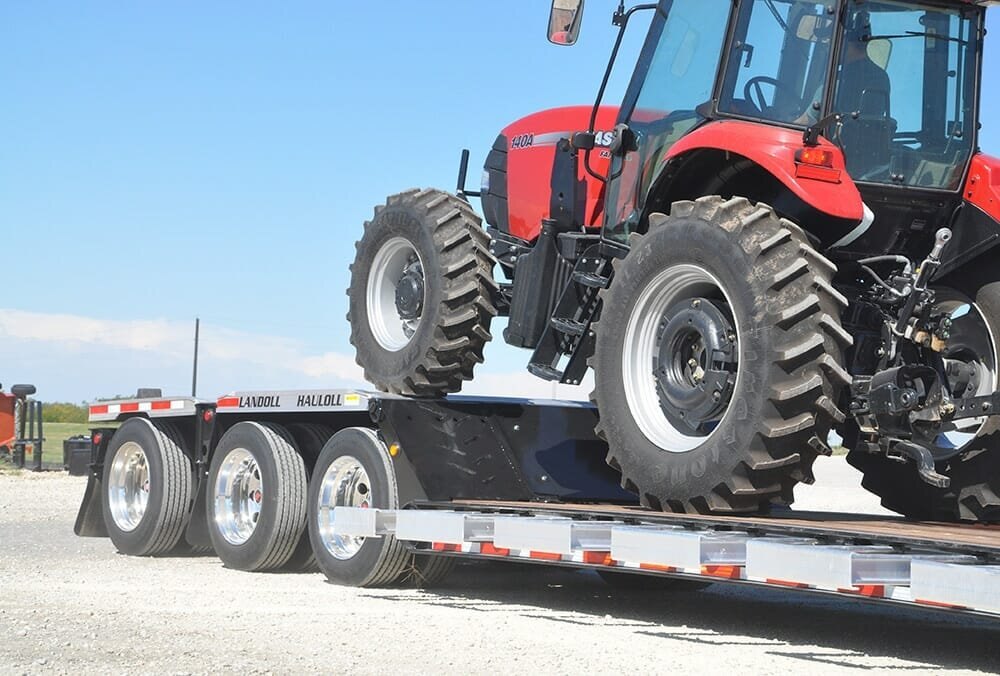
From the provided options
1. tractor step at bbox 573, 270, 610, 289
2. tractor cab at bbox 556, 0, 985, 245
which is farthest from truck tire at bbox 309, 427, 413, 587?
tractor cab at bbox 556, 0, 985, 245

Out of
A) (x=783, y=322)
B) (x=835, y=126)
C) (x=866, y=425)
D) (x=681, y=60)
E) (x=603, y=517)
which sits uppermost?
(x=681, y=60)

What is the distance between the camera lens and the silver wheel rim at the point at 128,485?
38.8ft

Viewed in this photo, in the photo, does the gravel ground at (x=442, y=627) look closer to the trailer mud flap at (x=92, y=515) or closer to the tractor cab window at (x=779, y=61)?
the trailer mud flap at (x=92, y=515)

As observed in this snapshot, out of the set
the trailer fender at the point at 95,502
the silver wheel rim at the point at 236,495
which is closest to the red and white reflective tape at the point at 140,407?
the trailer fender at the point at 95,502

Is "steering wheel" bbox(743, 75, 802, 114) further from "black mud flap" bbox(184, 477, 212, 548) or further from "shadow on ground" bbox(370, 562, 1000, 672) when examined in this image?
"black mud flap" bbox(184, 477, 212, 548)

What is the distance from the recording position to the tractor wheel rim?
317 inches

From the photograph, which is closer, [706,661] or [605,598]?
[706,661]

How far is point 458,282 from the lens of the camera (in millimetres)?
9445

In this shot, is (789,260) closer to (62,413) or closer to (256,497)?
(256,497)

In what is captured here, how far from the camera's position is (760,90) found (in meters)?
7.58

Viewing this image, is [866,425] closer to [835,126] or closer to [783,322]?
[783,322]

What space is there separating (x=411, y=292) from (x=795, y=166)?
3.61 metres

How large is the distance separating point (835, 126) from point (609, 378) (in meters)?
1.77

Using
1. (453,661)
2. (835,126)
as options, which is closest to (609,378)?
(835,126)
